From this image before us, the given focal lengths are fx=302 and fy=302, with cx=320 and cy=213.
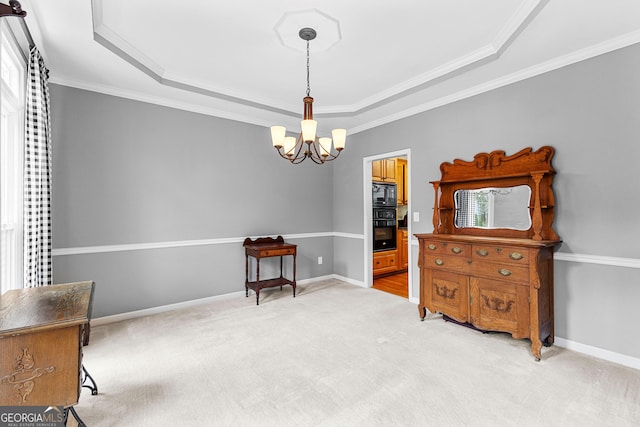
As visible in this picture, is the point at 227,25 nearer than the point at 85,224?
Yes

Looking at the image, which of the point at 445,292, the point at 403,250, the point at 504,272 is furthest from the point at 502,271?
the point at 403,250

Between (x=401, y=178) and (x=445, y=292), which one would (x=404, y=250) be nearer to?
(x=401, y=178)

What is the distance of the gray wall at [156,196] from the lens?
3.13 m

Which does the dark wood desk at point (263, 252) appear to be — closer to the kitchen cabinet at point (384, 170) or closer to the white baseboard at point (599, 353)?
the kitchen cabinet at point (384, 170)

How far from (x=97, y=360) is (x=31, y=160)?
5.59ft

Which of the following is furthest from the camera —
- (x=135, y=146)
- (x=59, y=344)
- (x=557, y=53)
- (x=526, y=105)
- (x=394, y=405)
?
(x=135, y=146)

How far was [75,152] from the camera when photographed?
3.12 meters

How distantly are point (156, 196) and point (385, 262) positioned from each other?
3929 millimetres

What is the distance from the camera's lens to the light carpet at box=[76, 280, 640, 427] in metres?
1.84

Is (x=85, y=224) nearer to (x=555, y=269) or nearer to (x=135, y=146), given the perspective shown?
(x=135, y=146)

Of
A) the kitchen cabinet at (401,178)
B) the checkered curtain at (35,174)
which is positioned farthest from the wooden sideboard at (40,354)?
the kitchen cabinet at (401,178)

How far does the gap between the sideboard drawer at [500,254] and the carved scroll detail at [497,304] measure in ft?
1.17

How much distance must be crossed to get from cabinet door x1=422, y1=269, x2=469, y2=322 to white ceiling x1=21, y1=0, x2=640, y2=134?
204cm

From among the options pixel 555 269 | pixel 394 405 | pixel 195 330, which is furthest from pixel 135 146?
pixel 555 269
